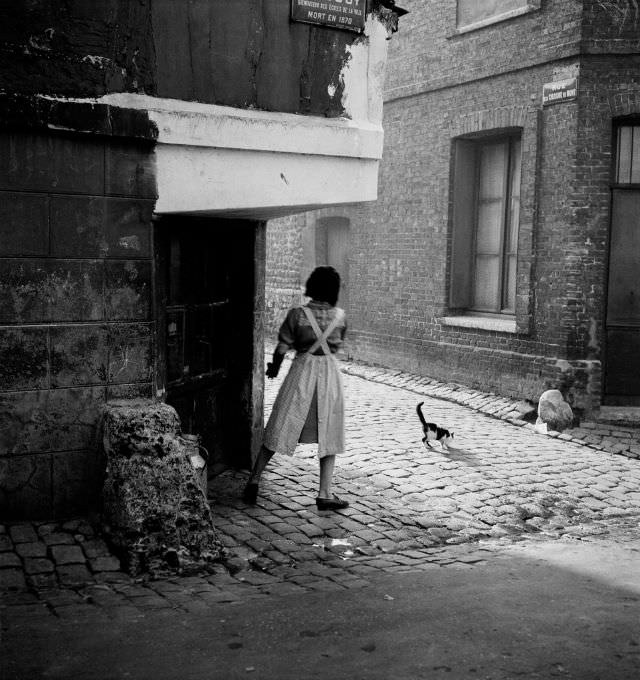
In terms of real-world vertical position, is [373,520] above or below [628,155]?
below

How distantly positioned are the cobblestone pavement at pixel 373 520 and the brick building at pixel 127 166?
712 millimetres

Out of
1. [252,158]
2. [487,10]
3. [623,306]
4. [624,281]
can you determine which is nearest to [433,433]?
[623,306]

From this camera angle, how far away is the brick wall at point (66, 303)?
17.6ft

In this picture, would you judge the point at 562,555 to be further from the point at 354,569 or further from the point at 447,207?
the point at 447,207

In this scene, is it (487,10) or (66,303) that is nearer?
(66,303)

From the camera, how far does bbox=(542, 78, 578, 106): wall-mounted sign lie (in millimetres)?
10578

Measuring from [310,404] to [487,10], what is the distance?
7.60 metres

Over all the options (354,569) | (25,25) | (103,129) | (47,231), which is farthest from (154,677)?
(25,25)

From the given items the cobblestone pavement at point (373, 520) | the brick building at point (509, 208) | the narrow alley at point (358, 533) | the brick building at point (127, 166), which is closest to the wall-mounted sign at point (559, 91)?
the brick building at point (509, 208)

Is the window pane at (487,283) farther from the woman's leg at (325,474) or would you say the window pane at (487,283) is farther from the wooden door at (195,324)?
the woman's leg at (325,474)

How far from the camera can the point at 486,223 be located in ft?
41.4

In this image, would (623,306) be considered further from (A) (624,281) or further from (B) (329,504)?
(B) (329,504)

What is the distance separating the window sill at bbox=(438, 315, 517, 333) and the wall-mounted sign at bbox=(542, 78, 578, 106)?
2.76m

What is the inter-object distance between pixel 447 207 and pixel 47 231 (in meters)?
8.17
